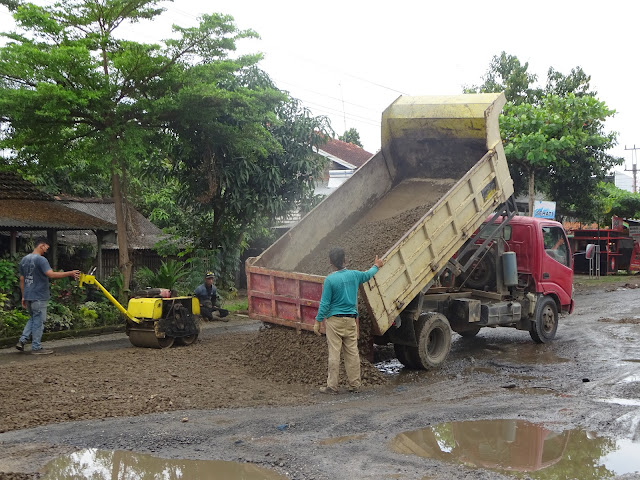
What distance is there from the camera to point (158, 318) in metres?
10.6

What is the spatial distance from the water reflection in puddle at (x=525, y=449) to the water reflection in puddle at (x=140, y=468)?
1.33 metres

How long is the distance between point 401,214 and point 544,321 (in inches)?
131

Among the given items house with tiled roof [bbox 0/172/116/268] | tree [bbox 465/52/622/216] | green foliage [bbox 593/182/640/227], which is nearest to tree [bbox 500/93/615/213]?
tree [bbox 465/52/622/216]

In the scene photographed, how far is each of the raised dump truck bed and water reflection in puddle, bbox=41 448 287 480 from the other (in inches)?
130

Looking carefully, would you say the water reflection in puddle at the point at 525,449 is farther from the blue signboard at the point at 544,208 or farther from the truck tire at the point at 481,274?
the blue signboard at the point at 544,208

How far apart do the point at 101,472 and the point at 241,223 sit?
12060 millimetres

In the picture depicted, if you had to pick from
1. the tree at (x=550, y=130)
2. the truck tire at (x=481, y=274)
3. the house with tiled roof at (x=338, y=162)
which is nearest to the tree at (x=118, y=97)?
the truck tire at (x=481, y=274)

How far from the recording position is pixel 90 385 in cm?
802

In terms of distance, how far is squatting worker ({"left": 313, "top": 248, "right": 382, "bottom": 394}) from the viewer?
312 inches

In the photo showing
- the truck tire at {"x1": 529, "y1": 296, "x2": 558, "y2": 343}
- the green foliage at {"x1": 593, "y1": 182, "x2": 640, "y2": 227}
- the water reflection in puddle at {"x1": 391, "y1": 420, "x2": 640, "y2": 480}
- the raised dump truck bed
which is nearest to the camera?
the water reflection in puddle at {"x1": 391, "y1": 420, "x2": 640, "y2": 480}

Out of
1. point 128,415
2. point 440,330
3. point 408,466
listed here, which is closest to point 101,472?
point 128,415

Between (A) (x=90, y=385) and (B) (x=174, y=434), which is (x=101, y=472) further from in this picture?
(A) (x=90, y=385)

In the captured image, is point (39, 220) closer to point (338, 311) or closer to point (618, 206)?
point (338, 311)

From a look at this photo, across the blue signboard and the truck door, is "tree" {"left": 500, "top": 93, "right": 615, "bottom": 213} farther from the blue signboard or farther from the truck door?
the truck door
